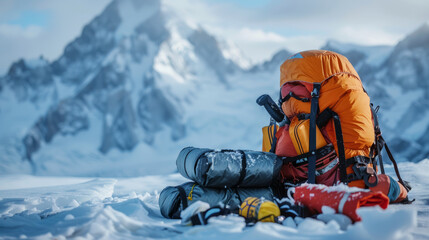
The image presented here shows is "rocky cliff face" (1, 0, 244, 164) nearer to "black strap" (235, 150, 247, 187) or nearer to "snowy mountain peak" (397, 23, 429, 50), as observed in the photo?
"snowy mountain peak" (397, 23, 429, 50)

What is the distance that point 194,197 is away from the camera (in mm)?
3377

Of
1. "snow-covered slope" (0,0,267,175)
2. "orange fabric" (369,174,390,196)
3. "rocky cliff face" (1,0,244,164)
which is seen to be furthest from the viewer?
"rocky cliff face" (1,0,244,164)

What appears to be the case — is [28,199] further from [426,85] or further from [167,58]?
[167,58]

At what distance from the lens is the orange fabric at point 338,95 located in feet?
12.4

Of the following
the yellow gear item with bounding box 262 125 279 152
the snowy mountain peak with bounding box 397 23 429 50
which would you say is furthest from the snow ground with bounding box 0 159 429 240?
the snowy mountain peak with bounding box 397 23 429 50

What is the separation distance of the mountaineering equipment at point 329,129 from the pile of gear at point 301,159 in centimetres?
1

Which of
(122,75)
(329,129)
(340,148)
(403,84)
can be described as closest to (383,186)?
(340,148)

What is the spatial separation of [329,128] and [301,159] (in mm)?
500

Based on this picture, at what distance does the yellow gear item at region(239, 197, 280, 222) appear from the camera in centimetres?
279

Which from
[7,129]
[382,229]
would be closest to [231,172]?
[382,229]

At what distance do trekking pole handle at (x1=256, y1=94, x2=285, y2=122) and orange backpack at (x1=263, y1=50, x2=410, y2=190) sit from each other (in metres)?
0.28

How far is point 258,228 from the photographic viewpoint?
2.25 metres

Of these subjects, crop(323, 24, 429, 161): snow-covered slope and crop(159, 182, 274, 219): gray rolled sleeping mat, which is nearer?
crop(159, 182, 274, 219): gray rolled sleeping mat

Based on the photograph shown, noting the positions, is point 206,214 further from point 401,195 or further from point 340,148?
point 401,195
